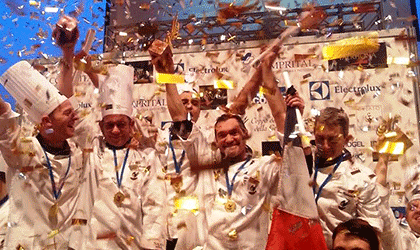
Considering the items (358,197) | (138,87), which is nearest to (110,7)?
(138,87)

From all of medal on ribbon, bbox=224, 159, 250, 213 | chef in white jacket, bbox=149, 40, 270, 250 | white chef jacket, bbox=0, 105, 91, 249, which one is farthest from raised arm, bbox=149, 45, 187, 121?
white chef jacket, bbox=0, 105, 91, 249

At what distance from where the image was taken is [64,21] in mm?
2744

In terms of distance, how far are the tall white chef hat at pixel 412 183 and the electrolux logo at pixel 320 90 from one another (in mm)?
748

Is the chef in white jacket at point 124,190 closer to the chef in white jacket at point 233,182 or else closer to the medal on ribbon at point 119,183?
the medal on ribbon at point 119,183

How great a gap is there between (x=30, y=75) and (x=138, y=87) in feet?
3.86

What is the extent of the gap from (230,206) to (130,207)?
476mm

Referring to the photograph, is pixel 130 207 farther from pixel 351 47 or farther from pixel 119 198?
pixel 351 47

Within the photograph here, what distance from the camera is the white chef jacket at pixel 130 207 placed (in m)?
2.39

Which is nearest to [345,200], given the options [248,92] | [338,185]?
[338,185]

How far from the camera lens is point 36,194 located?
Result: 2.52 metres

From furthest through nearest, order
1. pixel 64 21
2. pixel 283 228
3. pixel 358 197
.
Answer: pixel 64 21
pixel 358 197
pixel 283 228

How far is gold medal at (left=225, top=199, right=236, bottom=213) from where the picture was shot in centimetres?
233

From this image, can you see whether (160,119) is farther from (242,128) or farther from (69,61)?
(242,128)

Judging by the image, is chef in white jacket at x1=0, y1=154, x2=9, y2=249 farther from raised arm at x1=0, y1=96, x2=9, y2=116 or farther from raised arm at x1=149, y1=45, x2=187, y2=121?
raised arm at x1=149, y1=45, x2=187, y2=121
